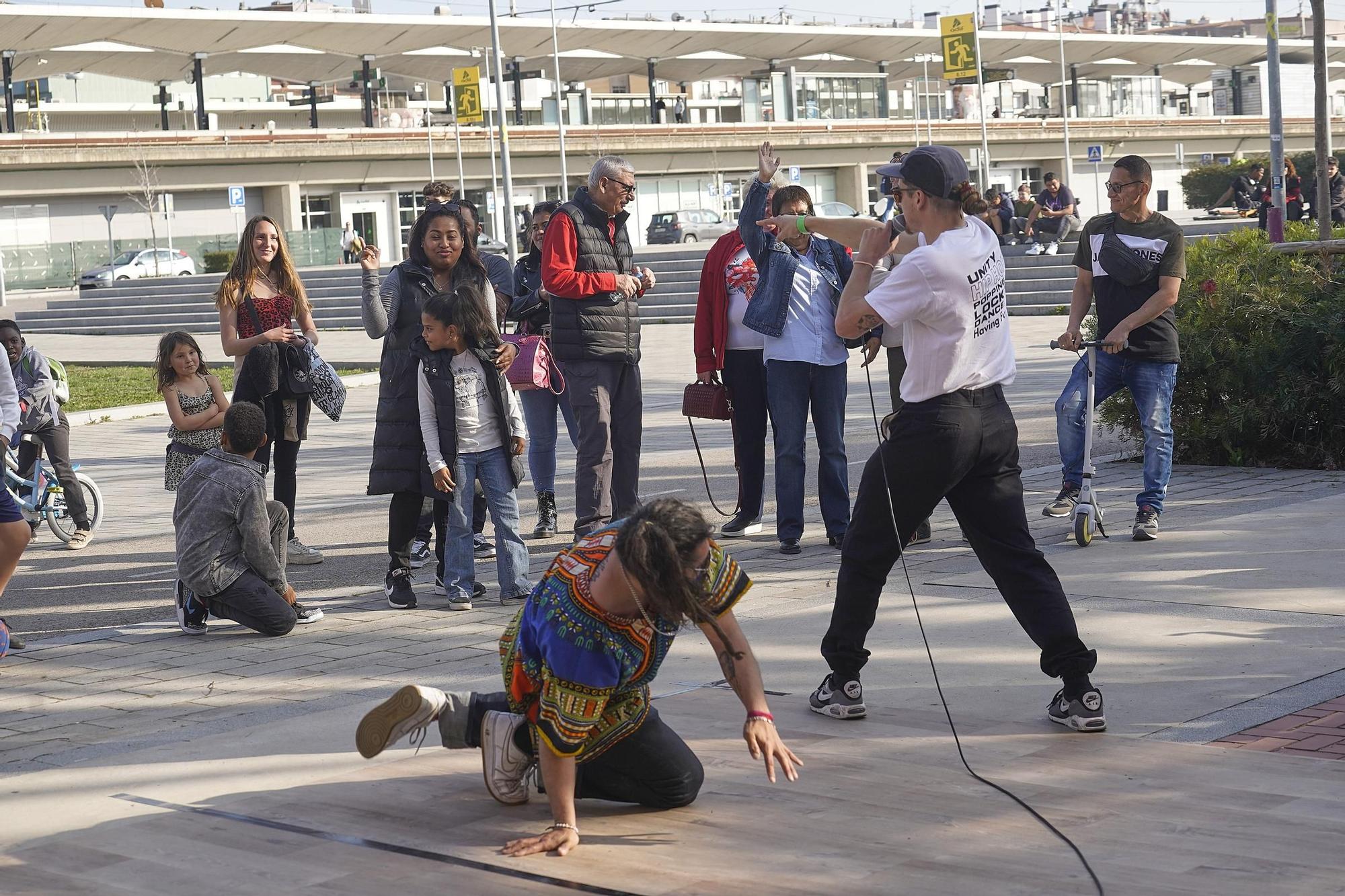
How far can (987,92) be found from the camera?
106 m

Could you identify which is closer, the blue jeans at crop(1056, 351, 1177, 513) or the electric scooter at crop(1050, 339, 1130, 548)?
the electric scooter at crop(1050, 339, 1130, 548)

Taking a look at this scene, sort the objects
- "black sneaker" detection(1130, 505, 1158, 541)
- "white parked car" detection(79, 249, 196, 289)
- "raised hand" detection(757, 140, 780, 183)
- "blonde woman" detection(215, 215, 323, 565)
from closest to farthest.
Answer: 1. "raised hand" detection(757, 140, 780, 183)
2. "black sneaker" detection(1130, 505, 1158, 541)
3. "blonde woman" detection(215, 215, 323, 565)
4. "white parked car" detection(79, 249, 196, 289)

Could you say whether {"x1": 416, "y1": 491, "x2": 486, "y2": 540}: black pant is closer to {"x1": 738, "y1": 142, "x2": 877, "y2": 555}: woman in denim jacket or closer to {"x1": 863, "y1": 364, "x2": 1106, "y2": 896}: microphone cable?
{"x1": 738, "y1": 142, "x2": 877, "y2": 555}: woman in denim jacket

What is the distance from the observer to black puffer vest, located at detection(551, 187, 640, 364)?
8.65 metres

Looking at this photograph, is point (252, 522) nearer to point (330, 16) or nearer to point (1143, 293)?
point (1143, 293)

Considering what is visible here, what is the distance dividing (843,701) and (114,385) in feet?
64.6

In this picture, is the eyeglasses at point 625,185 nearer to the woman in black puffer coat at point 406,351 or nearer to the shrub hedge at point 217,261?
the woman in black puffer coat at point 406,351

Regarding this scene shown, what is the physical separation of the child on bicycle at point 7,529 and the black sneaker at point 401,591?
1648 mm

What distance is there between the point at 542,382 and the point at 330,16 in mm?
64077

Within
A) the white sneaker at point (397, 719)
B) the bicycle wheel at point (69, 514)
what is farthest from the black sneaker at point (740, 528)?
the white sneaker at point (397, 719)

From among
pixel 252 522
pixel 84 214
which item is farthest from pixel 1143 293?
pixel 84 214

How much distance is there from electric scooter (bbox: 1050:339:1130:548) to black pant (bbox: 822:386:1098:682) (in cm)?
300

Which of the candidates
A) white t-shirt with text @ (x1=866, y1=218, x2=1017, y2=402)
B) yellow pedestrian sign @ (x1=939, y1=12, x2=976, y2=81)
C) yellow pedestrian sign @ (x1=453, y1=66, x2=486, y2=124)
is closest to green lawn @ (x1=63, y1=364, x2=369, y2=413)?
white t-shirt with text @ (x1=866, y1=218, x2=1017, y2=402)

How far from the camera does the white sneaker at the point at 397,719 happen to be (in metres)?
4.57
